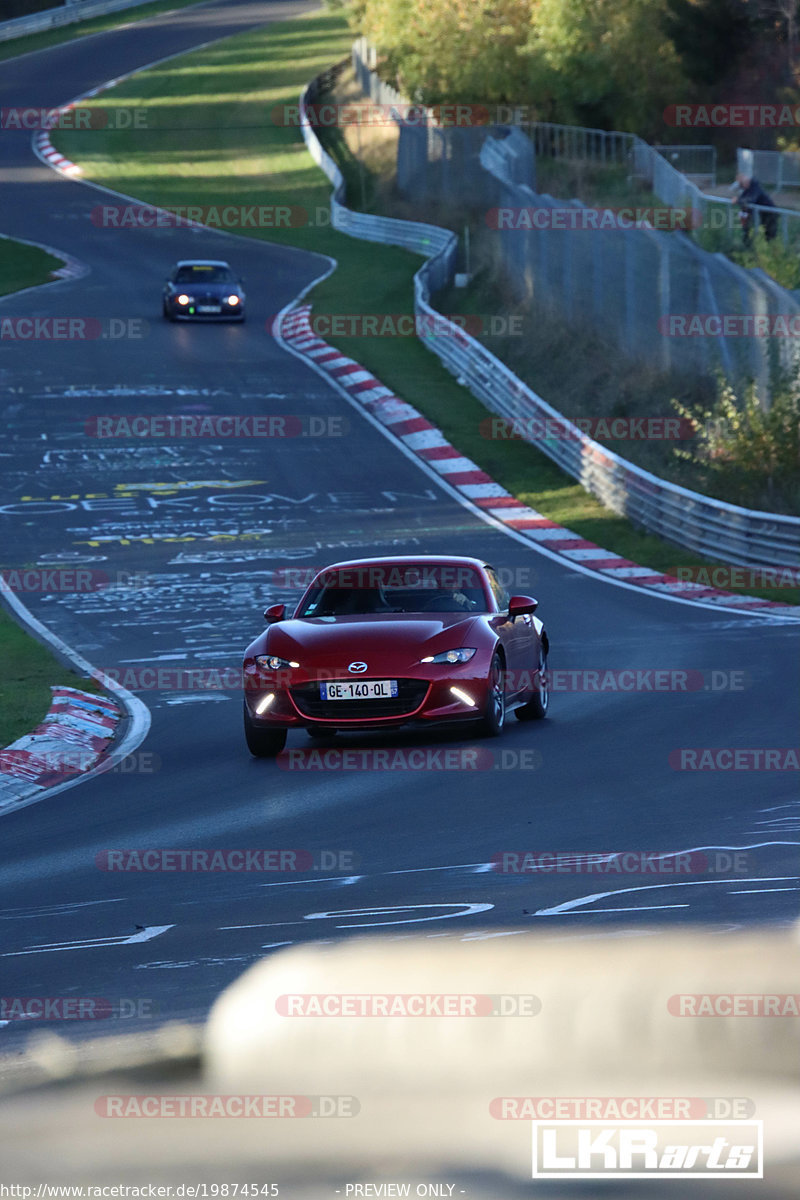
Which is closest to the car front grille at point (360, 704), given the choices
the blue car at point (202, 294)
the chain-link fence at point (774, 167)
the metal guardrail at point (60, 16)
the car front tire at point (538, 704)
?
the car front tire at point (538, 704)

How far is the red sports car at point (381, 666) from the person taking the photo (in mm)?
12281

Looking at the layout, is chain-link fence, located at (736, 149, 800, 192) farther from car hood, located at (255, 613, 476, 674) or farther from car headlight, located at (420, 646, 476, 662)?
car headlight, located at (420, 646, 476, 662)

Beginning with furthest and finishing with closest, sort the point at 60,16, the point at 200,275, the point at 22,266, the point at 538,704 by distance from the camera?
1. the point at 60,16
2. the point at 22,266
3. the point at 200,275
4. the point at 538,704

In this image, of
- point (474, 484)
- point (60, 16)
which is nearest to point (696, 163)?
point (474, 484)

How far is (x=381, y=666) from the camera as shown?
12.2m

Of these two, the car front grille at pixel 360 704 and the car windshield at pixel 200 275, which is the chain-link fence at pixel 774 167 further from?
the car front grille at pixel 360 704

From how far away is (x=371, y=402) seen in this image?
114 ft

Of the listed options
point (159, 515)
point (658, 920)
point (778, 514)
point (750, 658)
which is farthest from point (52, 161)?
point (658, 920)

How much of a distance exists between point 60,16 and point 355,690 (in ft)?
317

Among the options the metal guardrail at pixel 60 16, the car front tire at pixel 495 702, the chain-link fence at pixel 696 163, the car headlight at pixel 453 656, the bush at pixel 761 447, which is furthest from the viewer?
the metal guardrail at pixel 60 16

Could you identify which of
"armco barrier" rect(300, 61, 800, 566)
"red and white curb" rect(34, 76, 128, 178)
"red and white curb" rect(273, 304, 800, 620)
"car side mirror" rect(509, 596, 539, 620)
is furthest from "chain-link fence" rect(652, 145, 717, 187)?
"car side mirror" rect(509, 596, 539, 620)

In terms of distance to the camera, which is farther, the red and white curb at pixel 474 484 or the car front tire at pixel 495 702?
the red and white curb at pixel 474 484

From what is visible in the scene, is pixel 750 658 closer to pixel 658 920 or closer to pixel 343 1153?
pixel 658 920

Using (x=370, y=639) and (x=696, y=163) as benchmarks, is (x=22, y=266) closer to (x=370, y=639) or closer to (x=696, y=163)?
(x=696, y=163)
